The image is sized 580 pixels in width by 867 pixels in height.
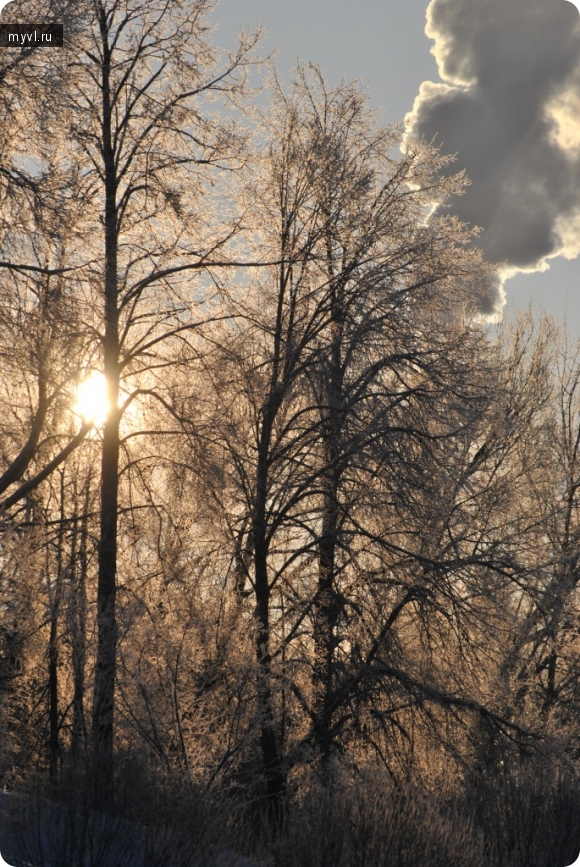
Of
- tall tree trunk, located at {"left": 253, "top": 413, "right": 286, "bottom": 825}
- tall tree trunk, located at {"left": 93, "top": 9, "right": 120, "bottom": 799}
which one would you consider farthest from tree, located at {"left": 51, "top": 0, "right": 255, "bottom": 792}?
tall tree trunk, located at {"left": 253, "top": 413, "right": 286, "bottom": 825}

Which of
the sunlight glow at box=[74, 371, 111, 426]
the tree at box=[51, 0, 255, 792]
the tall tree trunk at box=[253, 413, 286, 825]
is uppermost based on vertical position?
the tree at box=[51, 0, 255, 792]

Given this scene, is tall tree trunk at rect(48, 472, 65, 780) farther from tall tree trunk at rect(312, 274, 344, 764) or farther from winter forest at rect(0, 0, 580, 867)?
tall tree trunk at rect(312, 274, 344, 764)

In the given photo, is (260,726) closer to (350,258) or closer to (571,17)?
(350,258)

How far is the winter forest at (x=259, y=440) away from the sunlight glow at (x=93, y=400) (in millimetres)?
44

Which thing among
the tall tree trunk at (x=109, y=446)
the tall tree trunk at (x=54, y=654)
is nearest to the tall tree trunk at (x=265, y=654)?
the tall tree trunk at (x=109, y=446)

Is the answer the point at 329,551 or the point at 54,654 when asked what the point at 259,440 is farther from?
the point at 54,654

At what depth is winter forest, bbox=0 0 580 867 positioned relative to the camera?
9586 mm

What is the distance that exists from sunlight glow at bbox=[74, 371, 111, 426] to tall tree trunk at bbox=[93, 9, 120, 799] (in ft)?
1.09

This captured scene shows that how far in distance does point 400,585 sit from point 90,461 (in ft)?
20.3

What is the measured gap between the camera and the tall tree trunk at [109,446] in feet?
31.4

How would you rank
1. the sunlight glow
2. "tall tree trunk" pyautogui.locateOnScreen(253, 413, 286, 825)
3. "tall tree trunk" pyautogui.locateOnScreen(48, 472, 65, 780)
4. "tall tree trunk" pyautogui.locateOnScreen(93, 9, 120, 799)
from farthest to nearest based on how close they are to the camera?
"tall tree trunk" pyautogui.locateOnScreen(48, 472, 65, 780)
the sunlight glow
"tall tree trunk" pyautogui.locateOnScreen(253, 413, 286, 825)
"tall tree trunk" pyautogui.locateOnScreen(93, 9, 120, 799)

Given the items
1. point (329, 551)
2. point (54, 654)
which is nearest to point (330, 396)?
point (329, 551)

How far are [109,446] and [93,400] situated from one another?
1050 mm

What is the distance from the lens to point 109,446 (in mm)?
10508
